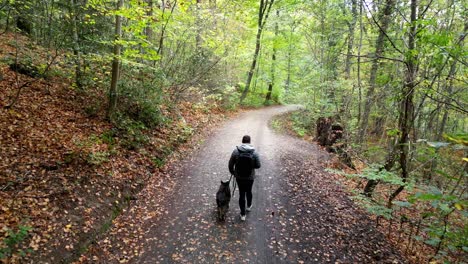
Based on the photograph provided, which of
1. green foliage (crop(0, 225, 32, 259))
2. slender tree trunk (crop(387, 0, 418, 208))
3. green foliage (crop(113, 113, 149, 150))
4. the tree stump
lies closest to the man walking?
slender tree trunk (crop(387, 0, 418, 208))

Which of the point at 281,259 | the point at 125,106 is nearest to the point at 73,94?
the point at 125,106

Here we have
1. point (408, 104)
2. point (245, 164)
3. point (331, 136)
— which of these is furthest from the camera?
point (331, 136)

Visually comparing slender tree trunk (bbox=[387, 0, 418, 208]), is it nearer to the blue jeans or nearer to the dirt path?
the dirt path

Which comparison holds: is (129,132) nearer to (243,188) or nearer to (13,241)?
(243,188)

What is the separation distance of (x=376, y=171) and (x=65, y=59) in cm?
1098

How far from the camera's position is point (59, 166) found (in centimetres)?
625

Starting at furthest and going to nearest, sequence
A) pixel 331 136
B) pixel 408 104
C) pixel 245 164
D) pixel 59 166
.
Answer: pixel 331 136, pixel 408 104, pixel 59 166, pixel 245 164

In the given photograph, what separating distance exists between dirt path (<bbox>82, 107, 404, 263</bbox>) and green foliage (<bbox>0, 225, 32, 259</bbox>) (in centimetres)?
113

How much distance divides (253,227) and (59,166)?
4.87 m

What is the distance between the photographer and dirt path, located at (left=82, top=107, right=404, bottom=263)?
17.4 ft

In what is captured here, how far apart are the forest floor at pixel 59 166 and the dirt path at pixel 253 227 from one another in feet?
1.76

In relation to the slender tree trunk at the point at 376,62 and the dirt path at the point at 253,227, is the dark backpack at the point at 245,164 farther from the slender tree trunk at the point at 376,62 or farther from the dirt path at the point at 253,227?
the slender tree trunk at the point at 376,62

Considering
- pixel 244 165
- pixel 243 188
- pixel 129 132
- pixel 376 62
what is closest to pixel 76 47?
pixel 129 132

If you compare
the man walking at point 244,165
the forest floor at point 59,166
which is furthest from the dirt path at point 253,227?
the man walking at point 244,165
